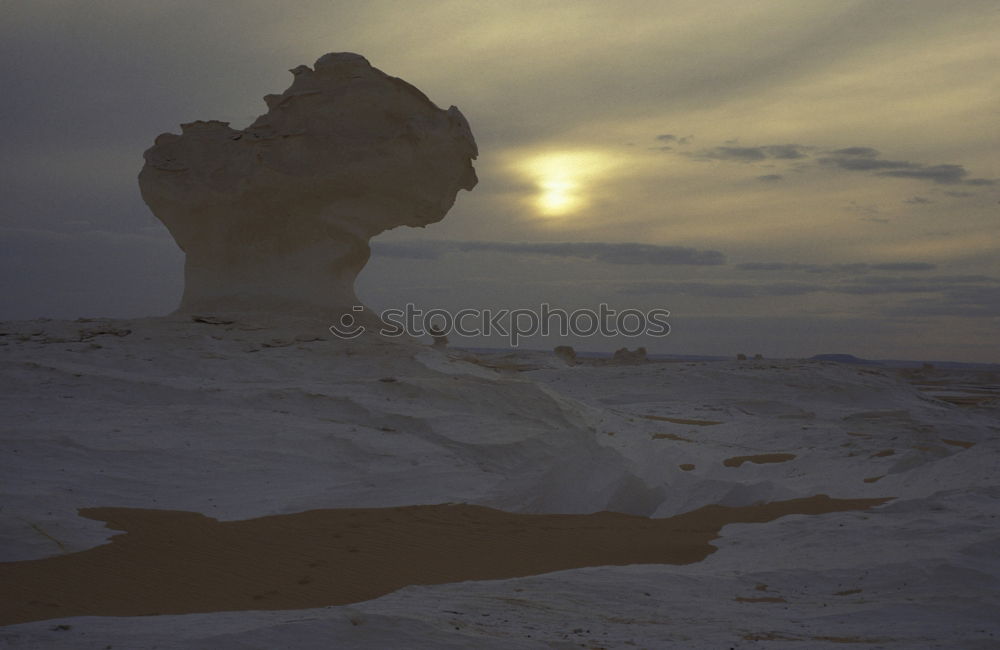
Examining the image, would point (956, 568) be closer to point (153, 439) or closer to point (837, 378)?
point (153, 439)

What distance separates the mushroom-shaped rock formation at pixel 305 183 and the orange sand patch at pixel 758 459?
8.14 meters

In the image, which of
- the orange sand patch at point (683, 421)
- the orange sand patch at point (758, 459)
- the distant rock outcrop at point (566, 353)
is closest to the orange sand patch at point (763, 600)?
the orange sand patch at point (758, 459)

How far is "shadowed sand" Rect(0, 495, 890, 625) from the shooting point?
20.6ft

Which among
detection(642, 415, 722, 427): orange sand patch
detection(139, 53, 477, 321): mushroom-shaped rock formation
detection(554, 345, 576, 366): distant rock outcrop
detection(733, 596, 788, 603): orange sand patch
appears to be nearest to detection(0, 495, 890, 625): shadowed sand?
detection(733, 596, 788, 603): orange sand patch

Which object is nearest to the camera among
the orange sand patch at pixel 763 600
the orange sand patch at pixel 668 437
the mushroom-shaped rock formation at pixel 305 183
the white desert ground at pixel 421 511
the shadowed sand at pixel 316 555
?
the white desert ground at pixel 421 511

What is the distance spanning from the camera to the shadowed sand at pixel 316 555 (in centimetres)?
628

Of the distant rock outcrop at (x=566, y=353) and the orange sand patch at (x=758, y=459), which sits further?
the distant rock outcrop at (x=566, y=353)

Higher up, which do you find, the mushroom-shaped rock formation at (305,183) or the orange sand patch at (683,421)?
the mushroom-shaped rock formation at (305,183)

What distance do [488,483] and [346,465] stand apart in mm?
1874

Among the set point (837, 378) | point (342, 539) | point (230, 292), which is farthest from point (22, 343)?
point (837, 378)

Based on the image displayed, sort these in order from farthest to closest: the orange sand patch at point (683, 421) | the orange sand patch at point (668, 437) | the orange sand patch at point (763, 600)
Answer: the orange sand patch at point (683, 421), the orange sand patch at point (668, 437), the orange sand patch at point (763, 600)

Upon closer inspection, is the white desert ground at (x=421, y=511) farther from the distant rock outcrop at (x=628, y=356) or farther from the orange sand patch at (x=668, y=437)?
the distant rock outcrop at (x=628, y=356)

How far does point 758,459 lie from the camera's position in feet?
50.4

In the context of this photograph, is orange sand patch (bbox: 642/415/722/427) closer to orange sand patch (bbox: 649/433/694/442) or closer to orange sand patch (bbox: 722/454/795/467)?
orange sand patch (bbox: 649/433/694/442)
